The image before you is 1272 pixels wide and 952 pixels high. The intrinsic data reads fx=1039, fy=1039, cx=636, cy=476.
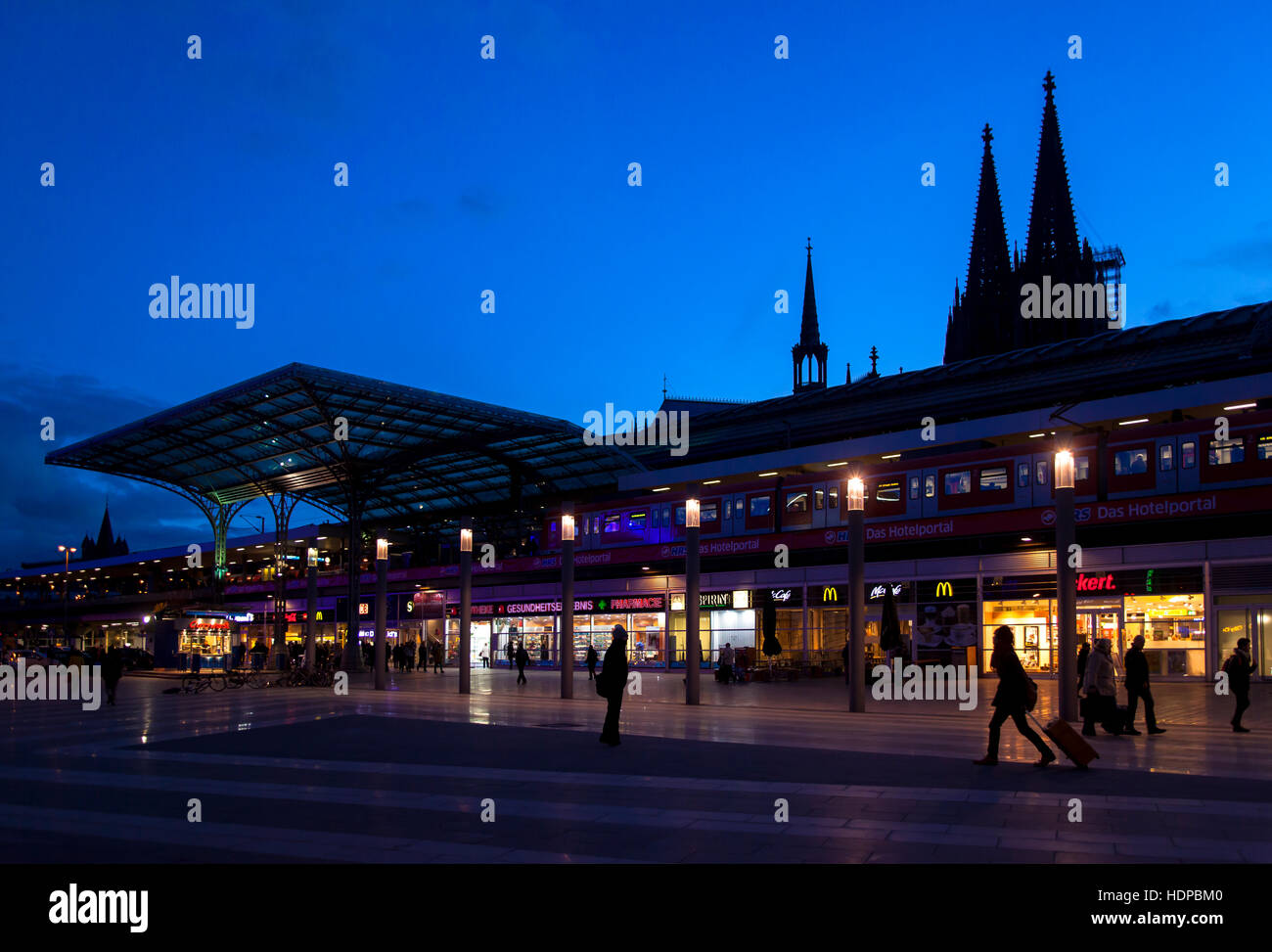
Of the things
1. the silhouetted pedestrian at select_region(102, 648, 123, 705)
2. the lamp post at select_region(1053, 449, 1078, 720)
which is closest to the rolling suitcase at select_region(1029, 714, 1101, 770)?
the lamp post at select_region(1053, 449, 1078, 720)

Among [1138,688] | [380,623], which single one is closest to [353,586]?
[380,623]

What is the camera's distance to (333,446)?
44.7 meters

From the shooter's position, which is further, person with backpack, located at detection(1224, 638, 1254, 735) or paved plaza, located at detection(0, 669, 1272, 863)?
person with backpack, located at detection(1224, 638, 1254, 735)

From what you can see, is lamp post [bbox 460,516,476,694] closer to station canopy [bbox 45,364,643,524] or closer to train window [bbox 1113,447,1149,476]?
station canopy [bbox 45,364,643,524]

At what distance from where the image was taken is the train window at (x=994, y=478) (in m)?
38.7

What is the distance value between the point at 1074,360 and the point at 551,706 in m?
44.1

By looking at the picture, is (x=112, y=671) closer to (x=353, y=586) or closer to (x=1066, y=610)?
(x=353, y=586)

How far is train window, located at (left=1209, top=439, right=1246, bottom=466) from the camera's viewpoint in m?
32.8

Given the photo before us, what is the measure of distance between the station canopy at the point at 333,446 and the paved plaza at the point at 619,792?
17.9 m

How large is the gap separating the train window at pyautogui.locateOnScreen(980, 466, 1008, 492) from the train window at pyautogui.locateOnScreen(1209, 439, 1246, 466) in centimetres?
711
